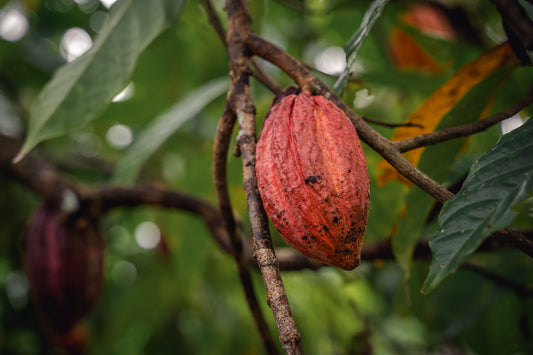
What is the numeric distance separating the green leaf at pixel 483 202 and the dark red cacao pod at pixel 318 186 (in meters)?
0.09

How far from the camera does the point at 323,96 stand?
598 mm

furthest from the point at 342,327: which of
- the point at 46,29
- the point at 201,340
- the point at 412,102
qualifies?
the point at 46,29

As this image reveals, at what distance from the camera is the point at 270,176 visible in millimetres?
533

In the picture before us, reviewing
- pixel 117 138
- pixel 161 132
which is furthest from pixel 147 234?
pixel 161 132

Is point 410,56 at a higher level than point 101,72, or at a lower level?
lower

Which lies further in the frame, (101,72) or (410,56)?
(410,56)

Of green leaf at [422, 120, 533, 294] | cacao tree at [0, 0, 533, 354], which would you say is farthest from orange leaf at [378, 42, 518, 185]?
green leaf at [422, 120, 533, 294]

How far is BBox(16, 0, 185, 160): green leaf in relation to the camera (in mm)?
787

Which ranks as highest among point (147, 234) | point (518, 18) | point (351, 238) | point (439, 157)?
point (518, 18)

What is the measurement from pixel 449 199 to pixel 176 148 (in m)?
1.60

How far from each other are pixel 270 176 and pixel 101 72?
1.43 feet

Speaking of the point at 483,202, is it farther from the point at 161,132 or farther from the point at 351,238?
the point at 161,132

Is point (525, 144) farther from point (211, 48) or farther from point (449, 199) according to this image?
point (211, 48)

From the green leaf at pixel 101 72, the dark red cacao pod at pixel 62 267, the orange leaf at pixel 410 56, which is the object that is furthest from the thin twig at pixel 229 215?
the orange leaf at pixel 410 56
